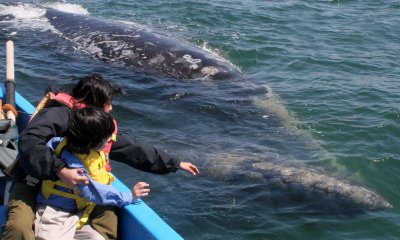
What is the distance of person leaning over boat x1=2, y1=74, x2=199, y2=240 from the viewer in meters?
4.04

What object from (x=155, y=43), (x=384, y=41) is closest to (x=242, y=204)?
(x=155, y=43)

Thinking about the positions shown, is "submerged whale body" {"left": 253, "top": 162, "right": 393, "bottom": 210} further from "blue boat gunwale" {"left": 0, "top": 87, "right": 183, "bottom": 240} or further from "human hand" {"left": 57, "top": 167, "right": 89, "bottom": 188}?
"human hand" {"left": 57, "top": 167, "right": 89, "bottom": 188}

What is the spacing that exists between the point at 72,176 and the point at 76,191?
23cm

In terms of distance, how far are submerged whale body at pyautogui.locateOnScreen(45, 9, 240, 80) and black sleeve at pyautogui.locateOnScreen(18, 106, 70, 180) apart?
6.80 meters

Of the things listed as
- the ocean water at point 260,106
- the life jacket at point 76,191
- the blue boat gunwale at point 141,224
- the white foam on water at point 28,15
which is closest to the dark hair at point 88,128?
the life jacket at point 76,191

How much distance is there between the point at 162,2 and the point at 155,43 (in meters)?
5.91

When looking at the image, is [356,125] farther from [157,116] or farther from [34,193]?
[34,193]

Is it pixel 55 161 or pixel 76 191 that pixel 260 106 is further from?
pixel 55 161

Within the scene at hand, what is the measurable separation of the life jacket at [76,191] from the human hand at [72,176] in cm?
16

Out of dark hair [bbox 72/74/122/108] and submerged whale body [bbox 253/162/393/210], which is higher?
dark hair [bbox 72/74/122/108]

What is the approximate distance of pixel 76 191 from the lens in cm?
422

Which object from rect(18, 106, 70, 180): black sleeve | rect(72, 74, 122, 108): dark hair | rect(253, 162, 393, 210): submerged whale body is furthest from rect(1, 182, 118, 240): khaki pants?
rect(253, 162, 393, 210): submerged whale body

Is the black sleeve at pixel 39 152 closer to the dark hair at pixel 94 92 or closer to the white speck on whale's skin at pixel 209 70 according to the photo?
the dark hair at pixel 94 92

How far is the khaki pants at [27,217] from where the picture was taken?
4125mm
